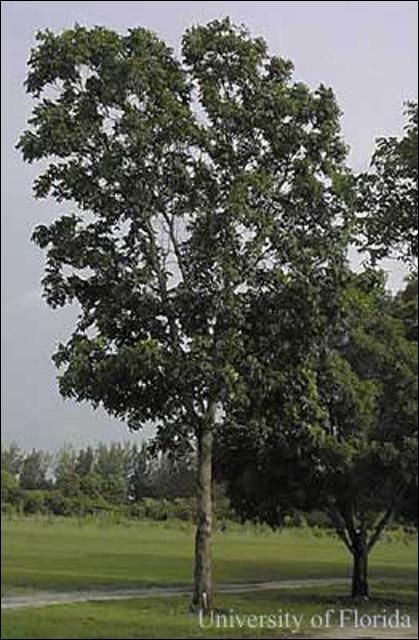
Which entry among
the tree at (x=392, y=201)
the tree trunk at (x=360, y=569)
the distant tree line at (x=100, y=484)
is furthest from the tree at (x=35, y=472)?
the tree trunk at (x=360, y=569)

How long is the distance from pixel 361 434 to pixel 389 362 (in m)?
2.09

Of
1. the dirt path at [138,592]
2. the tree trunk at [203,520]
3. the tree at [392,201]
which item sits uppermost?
the tree at [392,201]

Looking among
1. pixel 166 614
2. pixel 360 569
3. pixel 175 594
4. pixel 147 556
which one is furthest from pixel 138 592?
pixel 147 556

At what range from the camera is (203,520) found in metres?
19.8

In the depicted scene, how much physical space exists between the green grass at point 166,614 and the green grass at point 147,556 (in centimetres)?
45

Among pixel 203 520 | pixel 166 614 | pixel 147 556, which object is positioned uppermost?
pixel 203 520

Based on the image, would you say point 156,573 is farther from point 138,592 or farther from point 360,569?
point 360,569

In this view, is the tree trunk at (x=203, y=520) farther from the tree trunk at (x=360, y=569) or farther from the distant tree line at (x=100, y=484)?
the tree trunk at (x=360, y=569)

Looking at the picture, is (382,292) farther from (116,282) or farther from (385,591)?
(385,591)

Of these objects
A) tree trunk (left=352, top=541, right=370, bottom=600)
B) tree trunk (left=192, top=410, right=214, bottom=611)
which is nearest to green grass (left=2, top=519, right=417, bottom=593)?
tree trunk (left=352, top=541, right=370, bottom=600)

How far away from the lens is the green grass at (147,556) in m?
10.8

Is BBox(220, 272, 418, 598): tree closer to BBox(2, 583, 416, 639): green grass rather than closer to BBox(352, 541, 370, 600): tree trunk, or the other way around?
BBox(352, 541, 370, 600): tree trunk

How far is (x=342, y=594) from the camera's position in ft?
86.6

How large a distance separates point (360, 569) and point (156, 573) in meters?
11.0
